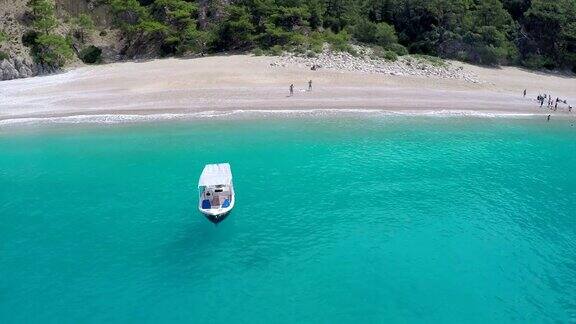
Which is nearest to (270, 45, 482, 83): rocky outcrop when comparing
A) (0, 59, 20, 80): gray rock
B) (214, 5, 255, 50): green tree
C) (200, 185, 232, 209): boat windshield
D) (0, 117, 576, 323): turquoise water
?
(214, 5, 255, 50): green tree

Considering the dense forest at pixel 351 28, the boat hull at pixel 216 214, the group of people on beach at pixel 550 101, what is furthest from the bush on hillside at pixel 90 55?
the group of people on beach at pixel 550 101

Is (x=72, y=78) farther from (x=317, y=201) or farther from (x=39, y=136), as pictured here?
(x=317, y=201)

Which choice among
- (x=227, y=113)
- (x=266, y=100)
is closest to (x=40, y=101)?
(x=227, y=113)

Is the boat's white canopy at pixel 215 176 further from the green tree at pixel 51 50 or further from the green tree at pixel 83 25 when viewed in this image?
the green tree at pixel 83 25

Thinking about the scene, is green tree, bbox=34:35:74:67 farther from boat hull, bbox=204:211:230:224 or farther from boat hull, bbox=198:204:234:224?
boat hull, bbox=204:211:230:224

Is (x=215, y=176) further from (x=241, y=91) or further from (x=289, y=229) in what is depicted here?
(x=241, y=91)

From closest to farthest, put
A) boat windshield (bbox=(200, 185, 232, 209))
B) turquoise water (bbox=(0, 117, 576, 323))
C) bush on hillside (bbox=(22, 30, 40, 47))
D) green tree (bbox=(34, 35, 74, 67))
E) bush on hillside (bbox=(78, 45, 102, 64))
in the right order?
turquoise water (bbox=(0, 117, 576, 323))
boat windshield (bbox=(200, 185, 232, 209))
green tree (bbox=(34, 35, 74, 67))
bush on hillside (bbox=(22, 30, 40, 47))
bush on hillside (bbox=(78, 45, 102, 64))
